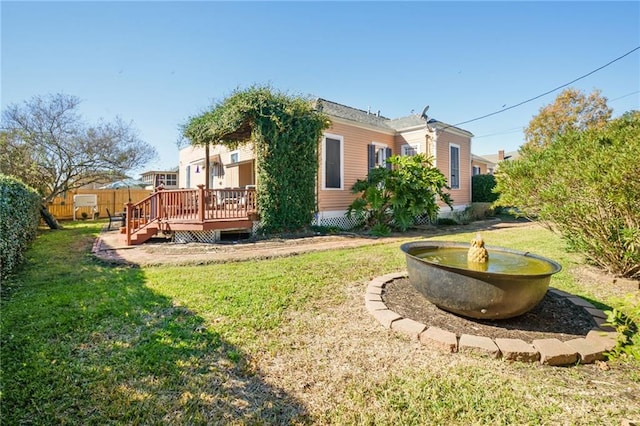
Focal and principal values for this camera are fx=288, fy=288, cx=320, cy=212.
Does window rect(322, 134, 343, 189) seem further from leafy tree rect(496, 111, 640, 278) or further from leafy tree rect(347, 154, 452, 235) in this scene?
leafy tree rect(496, 111, 640, 278)

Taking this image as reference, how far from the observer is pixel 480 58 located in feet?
35.8

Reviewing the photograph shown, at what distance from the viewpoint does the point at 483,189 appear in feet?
56.9

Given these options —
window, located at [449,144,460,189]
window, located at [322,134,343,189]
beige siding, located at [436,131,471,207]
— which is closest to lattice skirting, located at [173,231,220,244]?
window, located at [322,134,343,189]

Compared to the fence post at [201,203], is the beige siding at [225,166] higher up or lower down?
higher up

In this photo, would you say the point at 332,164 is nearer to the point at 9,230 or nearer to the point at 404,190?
the point at 404,190

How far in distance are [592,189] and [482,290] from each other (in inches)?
102

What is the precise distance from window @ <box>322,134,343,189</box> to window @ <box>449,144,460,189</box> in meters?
6.35

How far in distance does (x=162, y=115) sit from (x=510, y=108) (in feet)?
54.6

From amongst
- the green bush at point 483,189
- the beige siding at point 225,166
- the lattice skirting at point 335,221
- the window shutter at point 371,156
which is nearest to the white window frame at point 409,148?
the window shutter at point 371,156

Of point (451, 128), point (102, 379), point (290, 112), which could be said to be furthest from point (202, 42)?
point (451, 128)

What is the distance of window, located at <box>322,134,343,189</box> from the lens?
34.8 ft

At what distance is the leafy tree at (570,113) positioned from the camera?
1975 cm

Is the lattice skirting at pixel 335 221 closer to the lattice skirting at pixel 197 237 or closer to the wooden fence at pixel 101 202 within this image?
the lattice skirting at pixel 197 237

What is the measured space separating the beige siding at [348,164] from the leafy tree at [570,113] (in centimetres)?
1445
